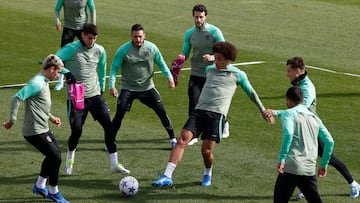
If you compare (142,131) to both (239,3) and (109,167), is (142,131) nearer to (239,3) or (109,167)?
(109,167)

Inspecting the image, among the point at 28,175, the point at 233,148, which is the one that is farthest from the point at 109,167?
the point at 233,148

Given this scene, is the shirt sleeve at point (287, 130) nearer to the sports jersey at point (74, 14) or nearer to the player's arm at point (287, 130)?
the player's arm at point (287, 130)

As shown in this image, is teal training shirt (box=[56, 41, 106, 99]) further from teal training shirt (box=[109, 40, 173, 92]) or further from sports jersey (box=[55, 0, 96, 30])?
sports jersey (box=[55, 0, 96, 30])

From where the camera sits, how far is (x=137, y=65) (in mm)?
15719

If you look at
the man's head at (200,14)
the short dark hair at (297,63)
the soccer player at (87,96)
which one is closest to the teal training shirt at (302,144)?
the short dark hair at (297,63)

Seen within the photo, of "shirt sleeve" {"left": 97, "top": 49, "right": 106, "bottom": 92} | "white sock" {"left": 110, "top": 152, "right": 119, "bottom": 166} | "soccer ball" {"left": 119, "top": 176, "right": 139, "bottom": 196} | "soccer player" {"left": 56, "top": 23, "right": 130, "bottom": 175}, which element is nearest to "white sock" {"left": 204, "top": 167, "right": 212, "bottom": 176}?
"soccer ball" {"left": 119, "top": 176, "right": 139, "bottom": 196}

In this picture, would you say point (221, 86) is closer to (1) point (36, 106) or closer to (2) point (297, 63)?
(2) point (297, 63)

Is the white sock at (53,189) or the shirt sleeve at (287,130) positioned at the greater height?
the shirt sleeve at (287,130)

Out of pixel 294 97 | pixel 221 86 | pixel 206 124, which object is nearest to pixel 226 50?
pixel 221 86

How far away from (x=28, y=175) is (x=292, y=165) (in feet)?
16.1

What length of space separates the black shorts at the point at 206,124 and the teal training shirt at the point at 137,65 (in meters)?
1.90

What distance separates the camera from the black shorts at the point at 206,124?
13734 mm

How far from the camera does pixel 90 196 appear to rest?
44.6 feet

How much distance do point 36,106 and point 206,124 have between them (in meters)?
2.61
